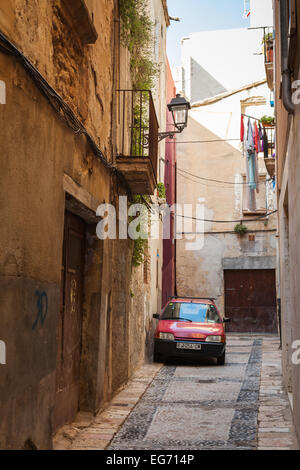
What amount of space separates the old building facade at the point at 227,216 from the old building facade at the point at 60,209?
1199cm

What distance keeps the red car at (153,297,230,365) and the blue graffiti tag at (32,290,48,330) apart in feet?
24.3

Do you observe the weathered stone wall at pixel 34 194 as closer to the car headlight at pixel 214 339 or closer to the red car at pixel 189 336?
the red car at pixel 189 336

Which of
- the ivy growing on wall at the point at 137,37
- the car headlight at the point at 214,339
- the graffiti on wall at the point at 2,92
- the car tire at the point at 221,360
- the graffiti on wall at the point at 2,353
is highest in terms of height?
the ivy growing on wall at the point at 137,37

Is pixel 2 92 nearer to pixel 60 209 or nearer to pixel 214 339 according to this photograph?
pixel 60 209

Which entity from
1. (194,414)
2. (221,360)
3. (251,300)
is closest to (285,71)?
(194,414)

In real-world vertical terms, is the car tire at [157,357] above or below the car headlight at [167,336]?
below

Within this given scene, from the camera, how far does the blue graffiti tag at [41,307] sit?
438 cm

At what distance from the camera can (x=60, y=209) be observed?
5039mm

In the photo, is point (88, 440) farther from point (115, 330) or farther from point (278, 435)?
point (115, 330)

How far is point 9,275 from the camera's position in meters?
3.78

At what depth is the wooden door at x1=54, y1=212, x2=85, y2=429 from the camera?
5.84 meters

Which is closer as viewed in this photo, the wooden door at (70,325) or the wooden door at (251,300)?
the wooden door at (70,325)

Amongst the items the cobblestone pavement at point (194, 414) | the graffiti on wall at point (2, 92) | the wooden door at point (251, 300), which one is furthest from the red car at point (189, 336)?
the graffiti on wall at point (2, 92)

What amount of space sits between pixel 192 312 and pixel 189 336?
1154mm
